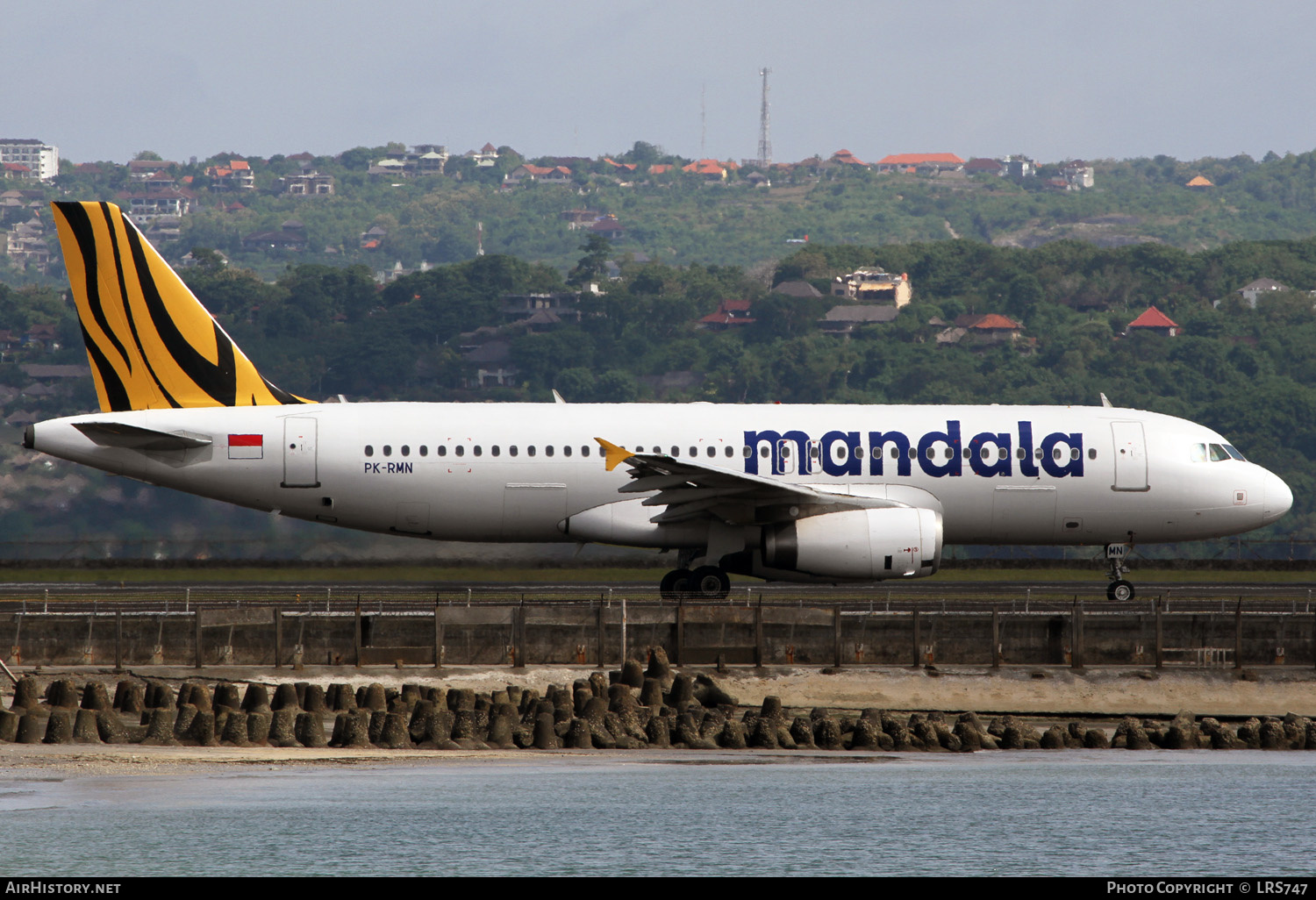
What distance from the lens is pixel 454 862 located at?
3009 centimetres

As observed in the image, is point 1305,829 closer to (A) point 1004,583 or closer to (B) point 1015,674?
(B) point 1015,674

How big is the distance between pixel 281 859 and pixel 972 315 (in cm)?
16828

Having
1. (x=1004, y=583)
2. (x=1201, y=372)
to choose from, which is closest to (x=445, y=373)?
(x=1201, y=372)

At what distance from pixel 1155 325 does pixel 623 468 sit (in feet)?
489

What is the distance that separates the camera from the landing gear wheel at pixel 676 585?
42.6 m

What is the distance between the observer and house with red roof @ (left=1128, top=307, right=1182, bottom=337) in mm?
182000

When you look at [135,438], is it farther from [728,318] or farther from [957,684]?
[728,318]

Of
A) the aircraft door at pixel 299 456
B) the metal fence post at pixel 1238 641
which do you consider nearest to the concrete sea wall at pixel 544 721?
the metal fence post at pixel 1238 641

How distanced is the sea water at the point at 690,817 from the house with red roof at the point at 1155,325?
150109 mm

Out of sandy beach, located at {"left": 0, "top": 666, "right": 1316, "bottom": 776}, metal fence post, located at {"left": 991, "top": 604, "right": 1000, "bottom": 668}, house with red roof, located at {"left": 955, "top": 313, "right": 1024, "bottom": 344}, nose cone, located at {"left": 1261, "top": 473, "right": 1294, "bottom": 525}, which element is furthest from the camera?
house with red roof, located at {"left": 955, "top": 313, "right": 1024, "bottom": 344}

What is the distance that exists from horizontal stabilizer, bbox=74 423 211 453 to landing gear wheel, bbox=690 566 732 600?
1175 centimetres

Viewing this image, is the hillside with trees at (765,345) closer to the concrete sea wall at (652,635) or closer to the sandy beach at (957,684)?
the concrete sea wall at (652,635)

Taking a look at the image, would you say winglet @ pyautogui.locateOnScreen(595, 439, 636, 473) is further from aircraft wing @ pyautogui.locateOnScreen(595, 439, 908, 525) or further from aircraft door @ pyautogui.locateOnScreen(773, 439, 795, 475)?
aircraft door @ pyautogui.locateOnScreen(773, 439, 795, 475)

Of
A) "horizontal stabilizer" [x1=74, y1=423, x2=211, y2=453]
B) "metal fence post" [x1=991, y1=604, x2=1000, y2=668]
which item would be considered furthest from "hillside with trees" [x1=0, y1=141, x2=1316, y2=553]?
"horizontal stabilizer" [x1=74, y1=423, x2=211, y2=453]
